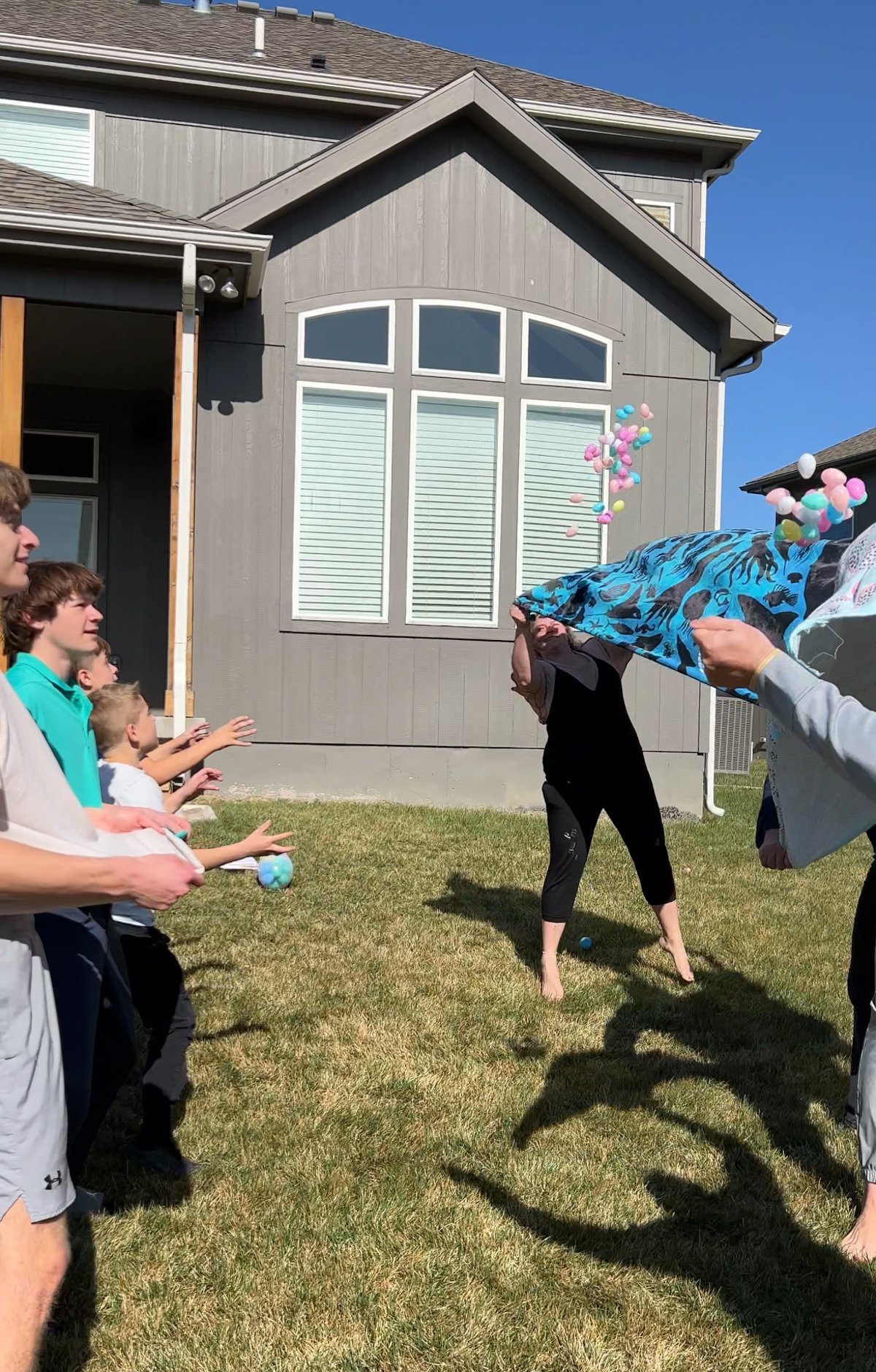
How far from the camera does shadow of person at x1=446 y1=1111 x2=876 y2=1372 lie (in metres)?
2.91

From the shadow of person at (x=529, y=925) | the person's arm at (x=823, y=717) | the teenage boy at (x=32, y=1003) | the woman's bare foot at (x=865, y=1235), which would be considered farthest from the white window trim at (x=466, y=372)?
the teenage boy at (x=32, y=1003)

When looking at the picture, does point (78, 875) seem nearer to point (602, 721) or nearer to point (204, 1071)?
point (204, 1071)

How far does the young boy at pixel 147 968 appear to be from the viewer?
3672 mm

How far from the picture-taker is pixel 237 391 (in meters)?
11.0

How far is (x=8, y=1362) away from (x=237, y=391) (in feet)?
33.2

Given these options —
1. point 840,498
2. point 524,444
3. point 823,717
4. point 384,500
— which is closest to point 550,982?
point 840,498

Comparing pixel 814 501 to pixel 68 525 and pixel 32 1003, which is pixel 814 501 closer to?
pixel 32 1003

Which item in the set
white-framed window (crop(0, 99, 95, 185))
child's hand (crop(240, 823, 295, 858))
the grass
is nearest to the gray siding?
white-framed window (crop(0, 99, 95, 185))

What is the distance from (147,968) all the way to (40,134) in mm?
12139

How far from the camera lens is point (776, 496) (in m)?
2.97

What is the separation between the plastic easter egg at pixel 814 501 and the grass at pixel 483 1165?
7.14 ft

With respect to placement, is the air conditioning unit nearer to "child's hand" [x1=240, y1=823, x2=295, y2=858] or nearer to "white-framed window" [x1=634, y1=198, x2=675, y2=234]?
"white-framed window" [x1=634, y1=198, x2=675, y2=234]

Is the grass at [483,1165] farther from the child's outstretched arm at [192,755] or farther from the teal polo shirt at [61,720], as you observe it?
the teal polo shirt at [61,720]

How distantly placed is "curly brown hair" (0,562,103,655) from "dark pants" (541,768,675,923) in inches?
125
